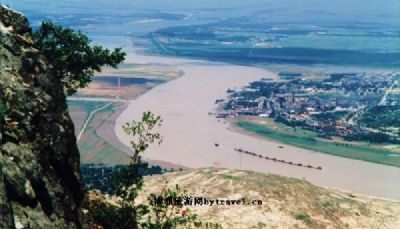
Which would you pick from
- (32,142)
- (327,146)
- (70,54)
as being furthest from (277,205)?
(327,146)

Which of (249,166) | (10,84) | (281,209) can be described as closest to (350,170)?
(249,166)

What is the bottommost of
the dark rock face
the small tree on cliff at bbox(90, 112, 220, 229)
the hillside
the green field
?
the green field

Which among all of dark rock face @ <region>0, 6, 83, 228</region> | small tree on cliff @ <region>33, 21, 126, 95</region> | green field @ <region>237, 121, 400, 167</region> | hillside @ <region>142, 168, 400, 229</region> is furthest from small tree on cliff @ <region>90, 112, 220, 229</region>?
green field @ <region>237, 121, 400, 167</region>

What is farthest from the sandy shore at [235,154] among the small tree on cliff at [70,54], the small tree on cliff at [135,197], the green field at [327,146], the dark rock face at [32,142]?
the dark rock face at [32,142]

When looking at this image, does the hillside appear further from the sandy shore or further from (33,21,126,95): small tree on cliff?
the sandy shore

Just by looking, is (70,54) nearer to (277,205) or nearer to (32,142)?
(32,142)

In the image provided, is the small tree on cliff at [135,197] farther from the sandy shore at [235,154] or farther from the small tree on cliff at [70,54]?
the sandy shore at [235,154]

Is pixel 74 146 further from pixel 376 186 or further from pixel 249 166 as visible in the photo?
pixel 249 166
